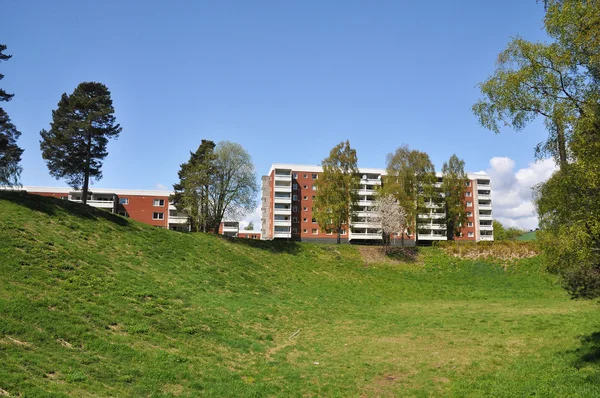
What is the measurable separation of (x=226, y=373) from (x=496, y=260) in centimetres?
4163

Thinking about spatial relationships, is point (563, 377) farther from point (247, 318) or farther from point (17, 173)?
point (17, 173)

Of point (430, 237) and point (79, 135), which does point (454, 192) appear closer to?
point (430, 237)

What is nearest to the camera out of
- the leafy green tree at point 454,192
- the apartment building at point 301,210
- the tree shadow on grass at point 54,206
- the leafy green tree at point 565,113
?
the leafy green tree at point 565,113

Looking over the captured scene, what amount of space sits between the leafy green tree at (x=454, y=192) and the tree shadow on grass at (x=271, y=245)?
108 feet

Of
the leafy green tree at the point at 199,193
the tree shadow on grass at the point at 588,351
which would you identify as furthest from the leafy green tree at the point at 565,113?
the leafy green tree at the point at 199,193

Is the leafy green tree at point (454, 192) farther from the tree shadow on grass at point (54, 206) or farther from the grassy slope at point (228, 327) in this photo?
the tree shadow on grass at point (54, 206)

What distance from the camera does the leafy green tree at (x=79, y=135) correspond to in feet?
140

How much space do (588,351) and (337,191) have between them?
4239 cm

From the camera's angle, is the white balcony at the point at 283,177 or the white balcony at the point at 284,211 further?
the white balcony at the point at 283,177

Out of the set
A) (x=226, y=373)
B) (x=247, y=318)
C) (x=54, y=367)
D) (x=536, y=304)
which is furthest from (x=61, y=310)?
(x=536, y=304)

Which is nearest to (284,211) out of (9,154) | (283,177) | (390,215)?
(283,177)

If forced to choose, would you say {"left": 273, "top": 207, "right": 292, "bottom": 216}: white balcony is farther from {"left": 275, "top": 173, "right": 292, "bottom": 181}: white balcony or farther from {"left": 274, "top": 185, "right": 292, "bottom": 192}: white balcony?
{"left": 275, "top": 173, "right": 292, "bottom": 181}: white balcony

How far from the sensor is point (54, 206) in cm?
3052

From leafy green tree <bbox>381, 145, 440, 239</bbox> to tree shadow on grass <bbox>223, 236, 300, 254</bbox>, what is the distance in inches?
787
